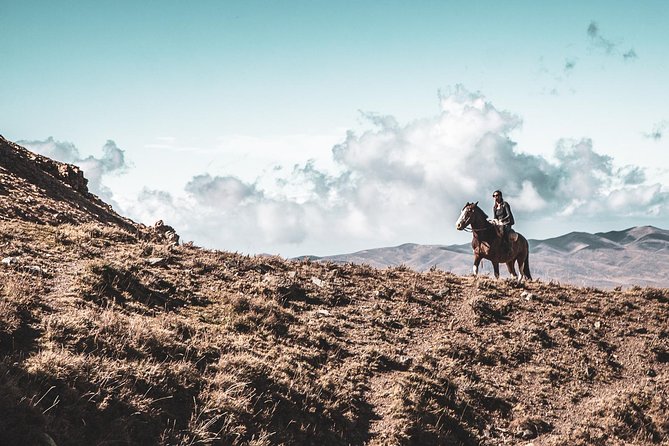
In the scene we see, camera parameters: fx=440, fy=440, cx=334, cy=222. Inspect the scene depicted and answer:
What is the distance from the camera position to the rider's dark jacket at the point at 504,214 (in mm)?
22375

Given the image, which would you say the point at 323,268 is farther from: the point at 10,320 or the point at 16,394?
the point at 16,394

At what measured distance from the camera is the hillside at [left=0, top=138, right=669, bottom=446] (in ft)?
26.3

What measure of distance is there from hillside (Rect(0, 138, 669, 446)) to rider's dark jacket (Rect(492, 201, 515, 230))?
4485 mm

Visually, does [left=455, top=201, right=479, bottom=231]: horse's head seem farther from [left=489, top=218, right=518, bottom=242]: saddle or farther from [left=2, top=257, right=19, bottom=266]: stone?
[left=2, top=257, right=19, bottom=266]: stone

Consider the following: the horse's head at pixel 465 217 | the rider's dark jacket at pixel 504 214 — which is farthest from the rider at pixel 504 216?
the horse's head at pixel 465 217

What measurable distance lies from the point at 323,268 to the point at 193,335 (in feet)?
30.0

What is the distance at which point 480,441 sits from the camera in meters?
10.2

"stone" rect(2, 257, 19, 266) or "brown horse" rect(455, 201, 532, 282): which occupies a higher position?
"brown horse" rect(455, 201, 532, 282)

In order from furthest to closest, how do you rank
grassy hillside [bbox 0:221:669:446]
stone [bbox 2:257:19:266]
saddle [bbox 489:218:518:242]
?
saddle [bbox 489:218:518:242] → stone [bbox 2:257:19:266] → grassy hillside [bbox 0:221:669:446]

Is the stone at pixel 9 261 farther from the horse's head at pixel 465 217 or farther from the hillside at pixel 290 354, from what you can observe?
the horse's head at pixel 465 217

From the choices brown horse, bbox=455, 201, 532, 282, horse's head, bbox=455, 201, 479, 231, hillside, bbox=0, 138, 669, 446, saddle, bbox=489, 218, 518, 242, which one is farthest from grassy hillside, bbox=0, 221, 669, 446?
saddle, bbox=489, 218, 518, 242

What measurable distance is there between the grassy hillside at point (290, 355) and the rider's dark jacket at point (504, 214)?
4688 millimetres

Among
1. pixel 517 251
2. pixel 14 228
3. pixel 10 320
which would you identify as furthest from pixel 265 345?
pixel 517 251

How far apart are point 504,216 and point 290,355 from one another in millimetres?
15282
